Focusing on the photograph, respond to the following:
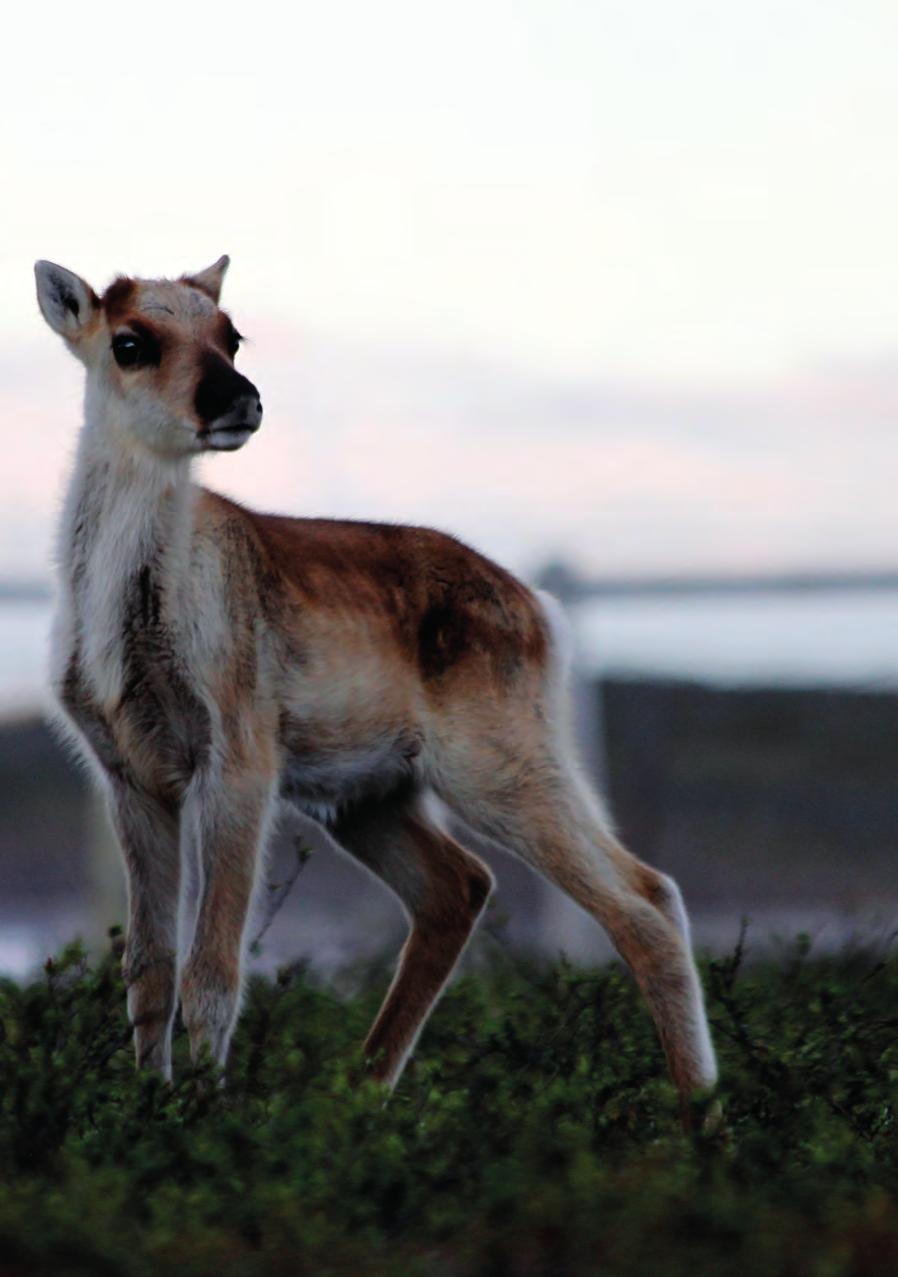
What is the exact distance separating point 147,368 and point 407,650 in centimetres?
112

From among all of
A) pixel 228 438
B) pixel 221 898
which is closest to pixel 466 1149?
pixel 221 898

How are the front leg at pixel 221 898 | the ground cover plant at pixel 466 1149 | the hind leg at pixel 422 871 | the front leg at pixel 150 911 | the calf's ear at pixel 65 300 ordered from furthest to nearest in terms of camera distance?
1. the hind leg at pixel 422 871
2. the calf's ear at pixel 65 300
3. the front leg at pixel 150 911
4. the front leg at pixel 221 898
5. the ground cover plant at pixel 466 1149

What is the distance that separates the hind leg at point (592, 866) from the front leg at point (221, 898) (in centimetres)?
76

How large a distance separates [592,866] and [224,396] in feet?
5.63

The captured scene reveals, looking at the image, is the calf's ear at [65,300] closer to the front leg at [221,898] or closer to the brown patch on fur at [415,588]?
the brown patch on fur at [415,588]

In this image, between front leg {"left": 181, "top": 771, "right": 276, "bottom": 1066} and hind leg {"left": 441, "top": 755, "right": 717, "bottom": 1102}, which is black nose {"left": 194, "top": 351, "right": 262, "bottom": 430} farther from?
hind leg {"left": 441, "top": 755, "right": 717, "bottom": 1102}

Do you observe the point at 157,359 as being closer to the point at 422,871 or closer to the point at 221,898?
the point at 221,898

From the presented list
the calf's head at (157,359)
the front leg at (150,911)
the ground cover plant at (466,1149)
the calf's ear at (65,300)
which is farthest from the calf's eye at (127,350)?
the ground cover plant at (466,1149)

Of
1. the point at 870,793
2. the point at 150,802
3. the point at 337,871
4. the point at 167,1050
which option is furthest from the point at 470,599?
the point at 870,793

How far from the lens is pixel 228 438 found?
606 centimetres

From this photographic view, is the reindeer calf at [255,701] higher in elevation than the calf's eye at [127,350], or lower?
lower

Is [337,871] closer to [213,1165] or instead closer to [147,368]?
[147,368]

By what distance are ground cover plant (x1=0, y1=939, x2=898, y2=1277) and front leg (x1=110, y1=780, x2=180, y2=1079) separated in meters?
0.13

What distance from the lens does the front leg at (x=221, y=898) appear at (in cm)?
589
